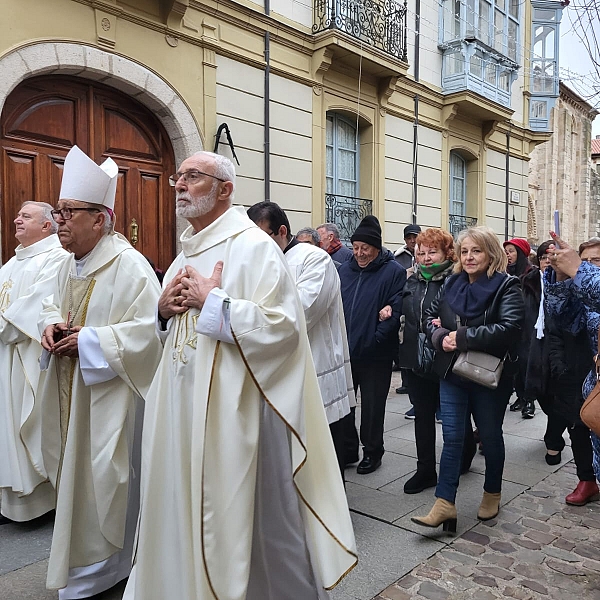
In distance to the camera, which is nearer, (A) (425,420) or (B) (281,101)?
(A) (425,420)

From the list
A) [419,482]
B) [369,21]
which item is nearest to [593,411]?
[419,482]

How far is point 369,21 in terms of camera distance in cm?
1029

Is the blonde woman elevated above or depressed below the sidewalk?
above

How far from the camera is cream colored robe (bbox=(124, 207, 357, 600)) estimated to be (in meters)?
2.23

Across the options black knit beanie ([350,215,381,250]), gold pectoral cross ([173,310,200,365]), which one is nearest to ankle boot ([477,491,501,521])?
black knit beanie ([350,215,381,250])

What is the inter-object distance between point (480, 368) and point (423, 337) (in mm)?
576

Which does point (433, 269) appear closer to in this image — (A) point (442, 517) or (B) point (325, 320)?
(B) point (325, 320)

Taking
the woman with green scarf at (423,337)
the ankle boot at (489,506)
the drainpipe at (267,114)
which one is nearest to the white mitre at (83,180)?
the woman with green scarf at (423,337)

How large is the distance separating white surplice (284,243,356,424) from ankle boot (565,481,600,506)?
1.66 meters

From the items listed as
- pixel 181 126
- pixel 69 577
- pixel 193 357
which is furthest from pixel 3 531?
pixel 181 126

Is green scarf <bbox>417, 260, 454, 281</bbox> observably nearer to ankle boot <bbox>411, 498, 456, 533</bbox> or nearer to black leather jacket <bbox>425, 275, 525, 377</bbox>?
black leather jacket <bbox>425, 275, 525, 377</bbox>

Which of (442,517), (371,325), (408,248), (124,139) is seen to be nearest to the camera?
(442,517)

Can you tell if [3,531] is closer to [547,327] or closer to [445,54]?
[547,327]

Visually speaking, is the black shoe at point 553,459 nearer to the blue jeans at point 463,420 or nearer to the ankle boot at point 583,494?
the ankle boot at point 583,494
